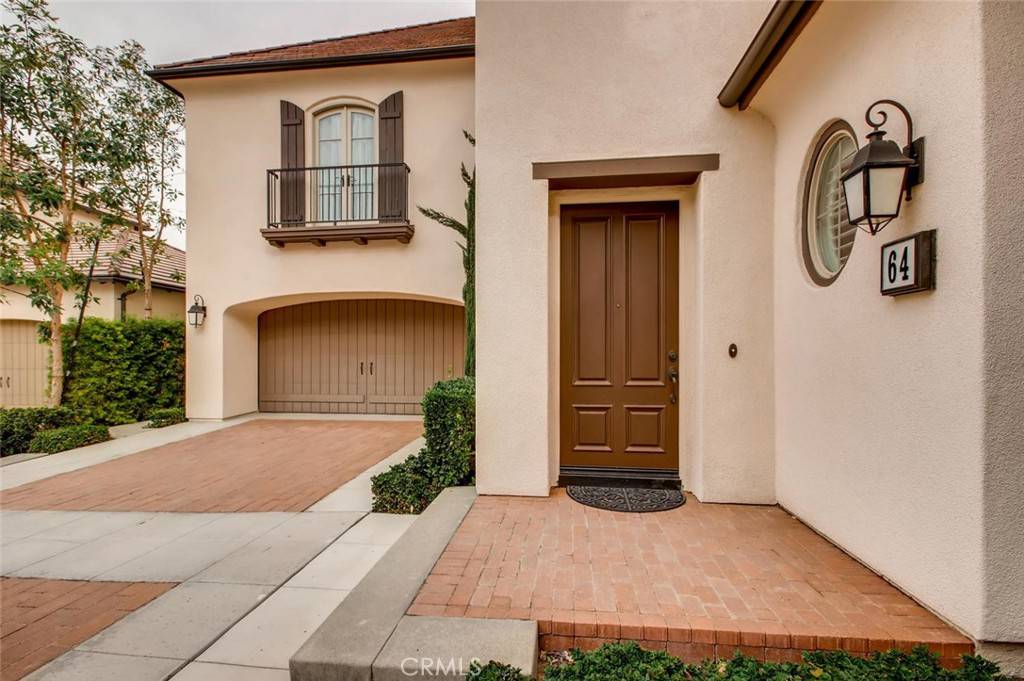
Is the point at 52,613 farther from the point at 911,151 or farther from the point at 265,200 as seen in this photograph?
the point at 265,200

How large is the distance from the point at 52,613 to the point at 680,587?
3.87 metres

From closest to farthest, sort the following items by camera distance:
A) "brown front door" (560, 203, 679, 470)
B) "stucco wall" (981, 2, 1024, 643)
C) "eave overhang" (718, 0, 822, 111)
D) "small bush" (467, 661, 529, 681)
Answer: "small bush" (467, 661, 529, 681)
"stucco wall" (981, 2, 1024, 643)
"eave overhang" (718, 0, 822, 111)
"brown front door" (560, 203, 679, 470)

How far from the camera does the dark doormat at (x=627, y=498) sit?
3.85m

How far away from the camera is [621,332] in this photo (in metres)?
4.39

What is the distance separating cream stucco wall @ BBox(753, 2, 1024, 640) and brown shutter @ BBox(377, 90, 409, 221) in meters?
6.25

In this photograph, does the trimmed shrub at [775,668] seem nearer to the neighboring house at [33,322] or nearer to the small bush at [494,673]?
the small bush at [494,673]

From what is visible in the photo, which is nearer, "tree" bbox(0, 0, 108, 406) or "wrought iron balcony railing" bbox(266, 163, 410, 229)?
"tree" bbox(0, 0, 108, 406)

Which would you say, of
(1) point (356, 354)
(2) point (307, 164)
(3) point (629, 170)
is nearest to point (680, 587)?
(3) point (629, 170)

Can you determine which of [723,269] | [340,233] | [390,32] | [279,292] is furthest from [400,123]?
[723,269]

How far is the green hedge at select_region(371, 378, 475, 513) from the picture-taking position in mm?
4422

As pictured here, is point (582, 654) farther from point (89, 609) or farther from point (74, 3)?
point (74, 3)

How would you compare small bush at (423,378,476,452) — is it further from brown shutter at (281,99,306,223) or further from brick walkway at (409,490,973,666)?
brown shutter at (281,99,306,223)

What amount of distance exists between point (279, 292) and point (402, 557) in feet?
23.5
